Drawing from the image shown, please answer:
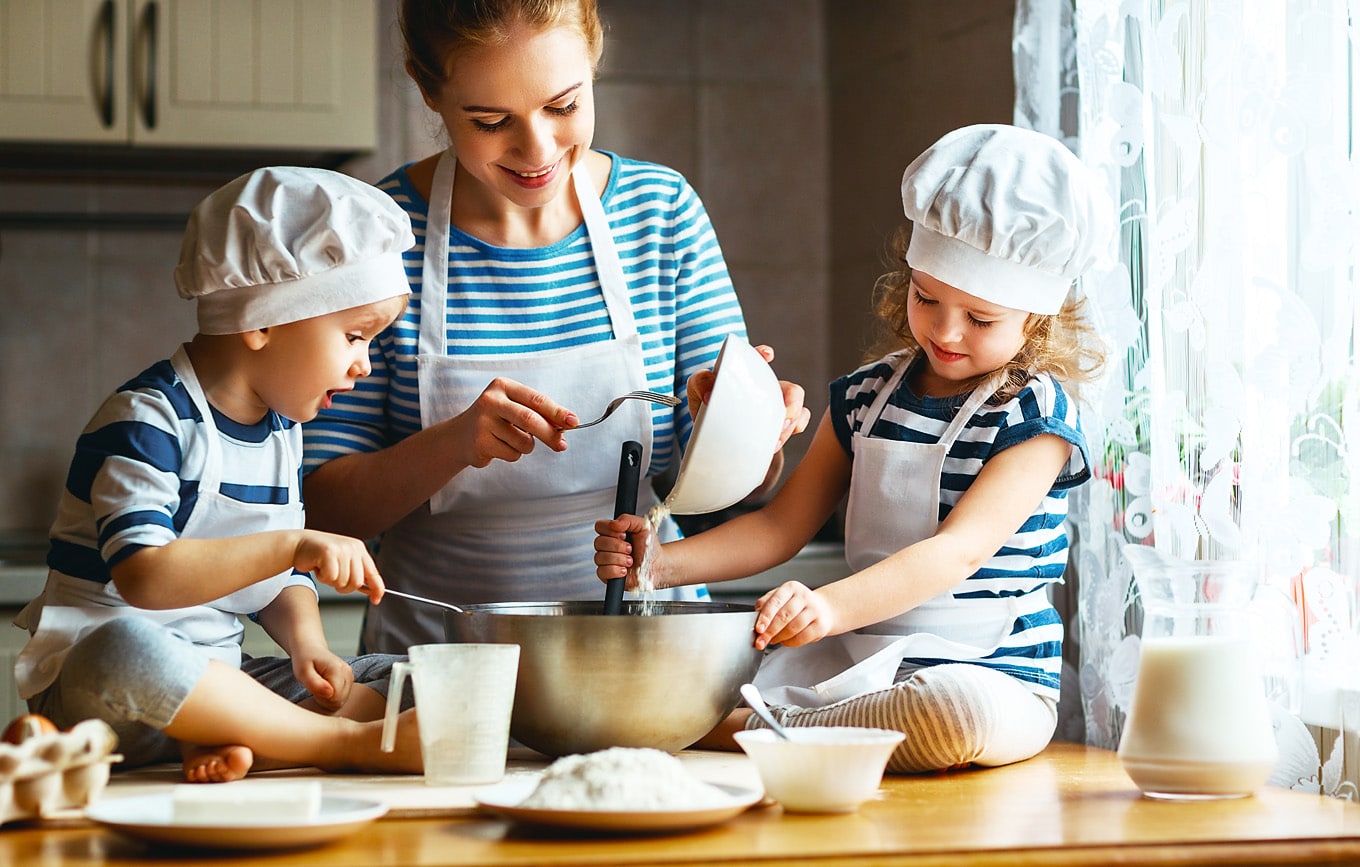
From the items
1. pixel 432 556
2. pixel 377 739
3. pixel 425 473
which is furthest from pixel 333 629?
pixel 377 739

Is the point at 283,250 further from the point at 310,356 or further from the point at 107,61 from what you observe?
the point at 107,61

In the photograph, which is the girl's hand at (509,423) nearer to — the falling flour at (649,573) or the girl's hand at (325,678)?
the falling flour at (649,573)

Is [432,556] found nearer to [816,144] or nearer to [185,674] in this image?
[185,674]

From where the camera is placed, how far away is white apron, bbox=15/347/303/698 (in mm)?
1126

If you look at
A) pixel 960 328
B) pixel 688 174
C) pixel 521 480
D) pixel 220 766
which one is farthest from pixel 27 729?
pixel 688 174

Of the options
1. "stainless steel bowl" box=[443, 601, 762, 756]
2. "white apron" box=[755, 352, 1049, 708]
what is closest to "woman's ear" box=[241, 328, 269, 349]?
"stainless steel bowl" box=[443, 601, 762, 756]

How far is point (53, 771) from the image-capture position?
91 centimetres

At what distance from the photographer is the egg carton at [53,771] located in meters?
0.89

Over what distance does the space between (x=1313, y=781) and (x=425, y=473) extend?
2.79 ft

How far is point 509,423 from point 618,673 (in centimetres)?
30

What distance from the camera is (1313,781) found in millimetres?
1222

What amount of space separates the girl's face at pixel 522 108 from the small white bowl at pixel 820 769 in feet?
2.05

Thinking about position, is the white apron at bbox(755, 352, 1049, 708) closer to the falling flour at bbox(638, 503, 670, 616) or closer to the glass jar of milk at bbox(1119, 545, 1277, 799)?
the falling flour at bbox(638, 503, 670, 616)

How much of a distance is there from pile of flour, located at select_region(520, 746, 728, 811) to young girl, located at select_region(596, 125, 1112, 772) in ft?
0.78
